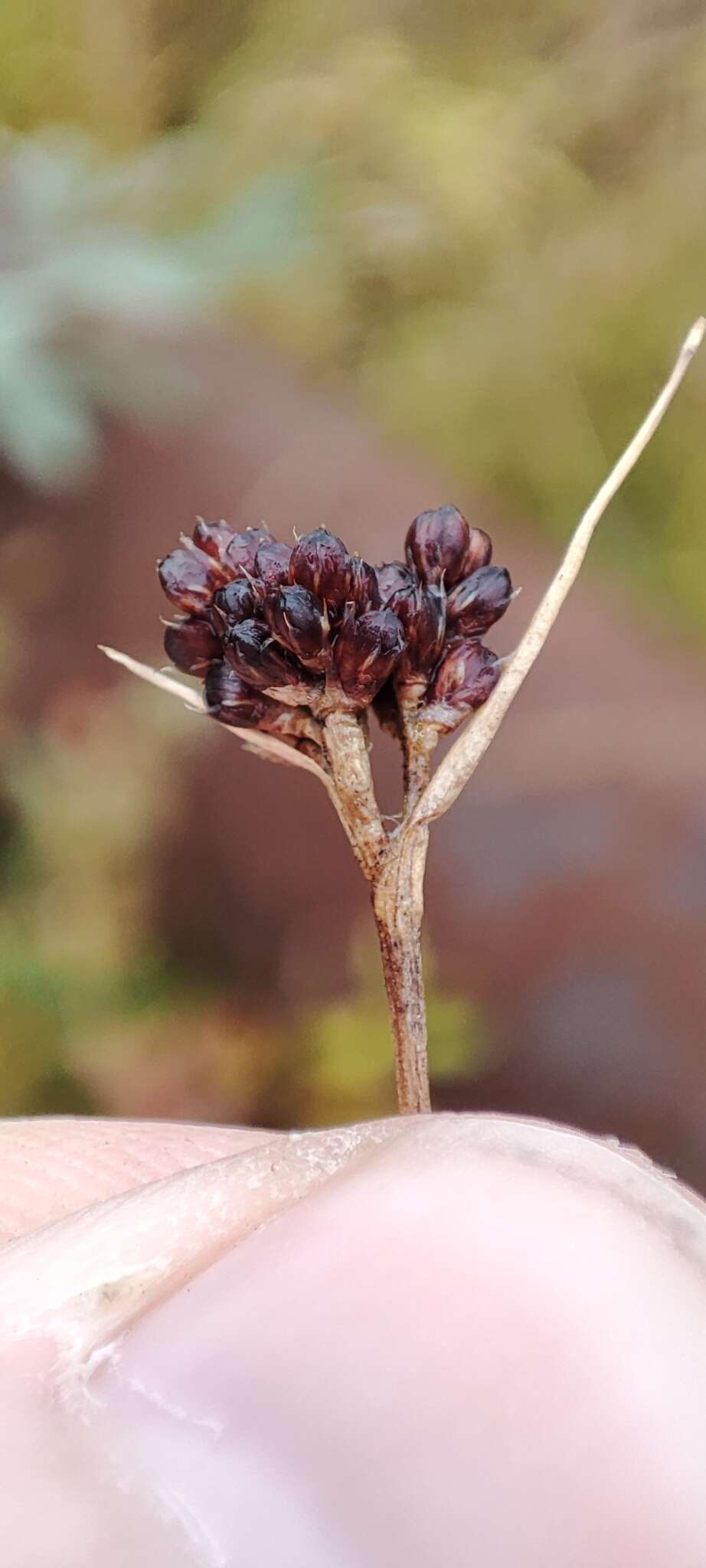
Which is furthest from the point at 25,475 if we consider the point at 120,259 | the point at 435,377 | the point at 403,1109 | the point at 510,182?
the point at 403,1109

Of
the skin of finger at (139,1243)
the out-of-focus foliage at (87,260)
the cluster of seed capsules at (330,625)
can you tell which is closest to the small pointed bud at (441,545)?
the cluster of seed capsules at (330,625)

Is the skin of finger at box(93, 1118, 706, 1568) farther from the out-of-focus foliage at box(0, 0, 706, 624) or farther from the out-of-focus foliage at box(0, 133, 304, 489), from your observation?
the out-of-focus foliage at box(0, 133, 304, 489)

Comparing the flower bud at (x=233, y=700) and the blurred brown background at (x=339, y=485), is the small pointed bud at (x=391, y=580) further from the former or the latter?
the blurred brown background at (x=339, y=485)

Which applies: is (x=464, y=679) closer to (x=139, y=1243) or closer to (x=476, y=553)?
(x=476, y=553)

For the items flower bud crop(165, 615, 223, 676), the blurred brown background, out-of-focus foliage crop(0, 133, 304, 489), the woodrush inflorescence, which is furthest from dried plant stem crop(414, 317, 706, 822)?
out-of-focus foliage crop(0, 133, 304, 489)

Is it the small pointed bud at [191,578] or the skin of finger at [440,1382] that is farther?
the small pointed bud at [191,578]

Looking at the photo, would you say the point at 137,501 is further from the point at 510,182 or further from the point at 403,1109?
the point at 403,1109

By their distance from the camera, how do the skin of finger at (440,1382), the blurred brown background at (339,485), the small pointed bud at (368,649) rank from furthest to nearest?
the blurred brown background at (339,485) < the small pointed bud at (368,649) < the skin of finger at (440,1382)
